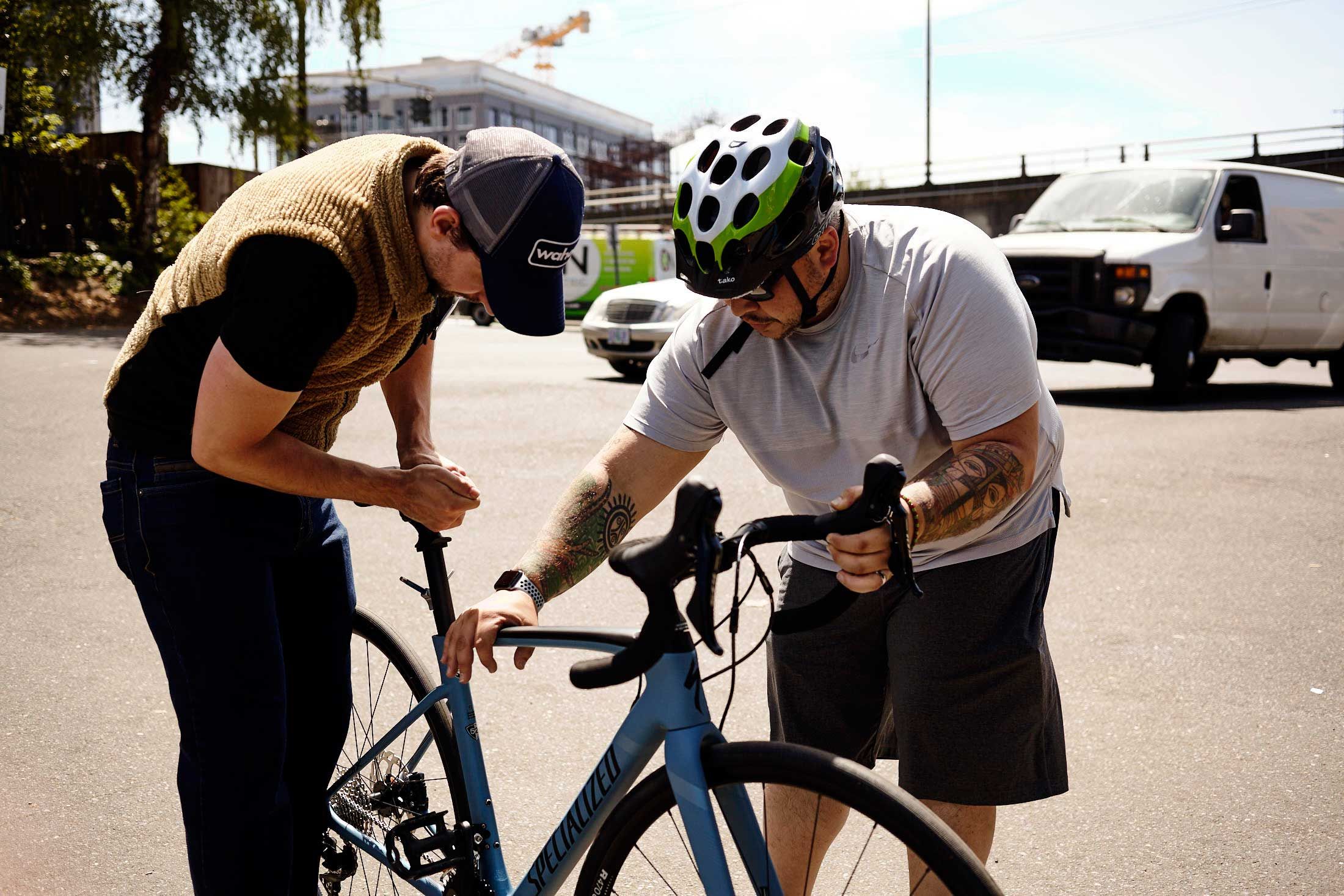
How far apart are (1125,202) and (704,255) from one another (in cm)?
1158

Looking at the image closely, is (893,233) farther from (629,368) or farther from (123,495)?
(629,368)

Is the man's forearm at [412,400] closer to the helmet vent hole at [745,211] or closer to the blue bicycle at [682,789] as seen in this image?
the blue bicycle at [682,789]

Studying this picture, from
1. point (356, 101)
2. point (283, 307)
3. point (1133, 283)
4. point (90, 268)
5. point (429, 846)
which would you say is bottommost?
point (429, 846)

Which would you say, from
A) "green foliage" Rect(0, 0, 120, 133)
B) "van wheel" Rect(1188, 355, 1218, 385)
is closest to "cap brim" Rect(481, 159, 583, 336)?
"van wheel" Rect(1188, 355, 1218, 385)

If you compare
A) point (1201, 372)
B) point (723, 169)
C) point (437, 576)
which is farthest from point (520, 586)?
point (1201, 372)

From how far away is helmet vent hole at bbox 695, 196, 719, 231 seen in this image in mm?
2158

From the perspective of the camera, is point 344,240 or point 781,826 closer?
point 781,826

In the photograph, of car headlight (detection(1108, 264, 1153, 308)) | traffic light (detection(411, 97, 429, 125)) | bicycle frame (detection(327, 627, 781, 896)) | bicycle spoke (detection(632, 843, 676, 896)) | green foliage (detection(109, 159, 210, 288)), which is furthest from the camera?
traffic light (detection(411, 97, 429, 125))

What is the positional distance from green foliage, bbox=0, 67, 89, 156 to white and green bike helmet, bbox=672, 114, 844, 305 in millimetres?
24744

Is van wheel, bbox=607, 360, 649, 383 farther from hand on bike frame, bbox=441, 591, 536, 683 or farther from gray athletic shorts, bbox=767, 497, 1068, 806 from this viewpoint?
hand on bike frame, bbox=441, 591, 536, 683

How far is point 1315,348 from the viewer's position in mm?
13328

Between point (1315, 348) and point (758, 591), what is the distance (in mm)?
10533

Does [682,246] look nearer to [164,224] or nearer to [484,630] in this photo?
[484,630]

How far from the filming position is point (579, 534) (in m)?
2.36
